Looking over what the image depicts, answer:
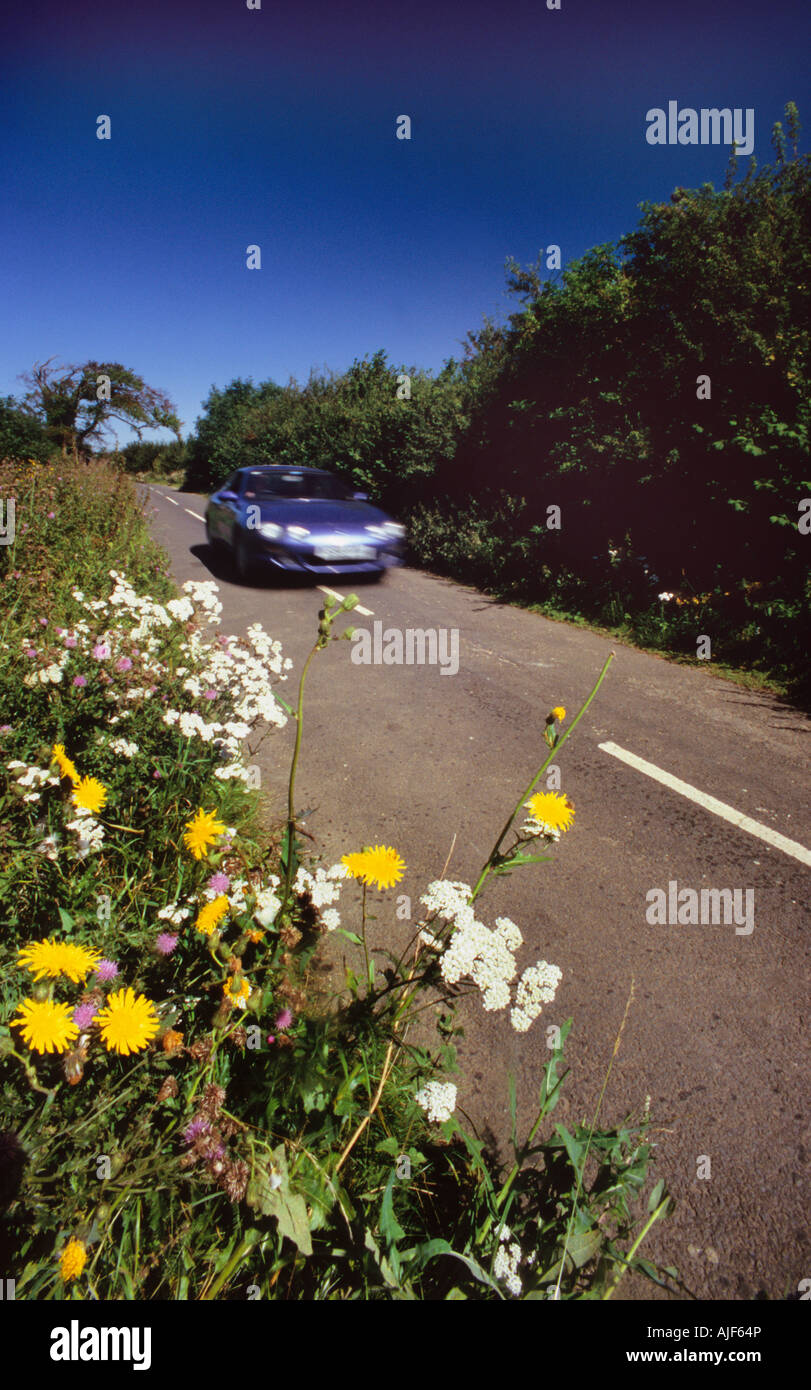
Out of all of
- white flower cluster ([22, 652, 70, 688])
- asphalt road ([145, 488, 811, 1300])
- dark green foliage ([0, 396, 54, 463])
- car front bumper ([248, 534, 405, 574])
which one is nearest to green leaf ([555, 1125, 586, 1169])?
asphalt road ([145, 488, 811, 1300])

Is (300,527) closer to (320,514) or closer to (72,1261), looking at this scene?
(320,514)

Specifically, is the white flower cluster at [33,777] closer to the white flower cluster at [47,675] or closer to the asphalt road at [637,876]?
the white flower cluster at [47,675]

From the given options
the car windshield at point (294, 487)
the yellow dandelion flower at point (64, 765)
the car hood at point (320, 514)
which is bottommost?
the yellow dandelion flower at point (64, 765)

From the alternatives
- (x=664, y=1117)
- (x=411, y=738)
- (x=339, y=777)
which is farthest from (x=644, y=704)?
(x=664, y=1117)

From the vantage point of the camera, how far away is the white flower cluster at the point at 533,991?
47.6 inches

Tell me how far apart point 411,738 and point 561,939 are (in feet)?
A: 6.51

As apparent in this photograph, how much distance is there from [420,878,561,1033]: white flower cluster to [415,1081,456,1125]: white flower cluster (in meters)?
0.21

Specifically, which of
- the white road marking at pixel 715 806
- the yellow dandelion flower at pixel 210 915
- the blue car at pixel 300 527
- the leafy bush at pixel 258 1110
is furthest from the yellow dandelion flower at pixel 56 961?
the blue car at pixel 300 527

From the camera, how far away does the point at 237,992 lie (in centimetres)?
117

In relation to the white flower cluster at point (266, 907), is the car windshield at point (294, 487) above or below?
above

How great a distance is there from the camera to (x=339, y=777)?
359 centimetres

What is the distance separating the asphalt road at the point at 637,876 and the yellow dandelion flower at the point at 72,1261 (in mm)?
1075

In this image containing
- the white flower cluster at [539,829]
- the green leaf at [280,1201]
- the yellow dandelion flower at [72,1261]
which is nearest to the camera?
the yellow dandelion flower at [72,1261]
